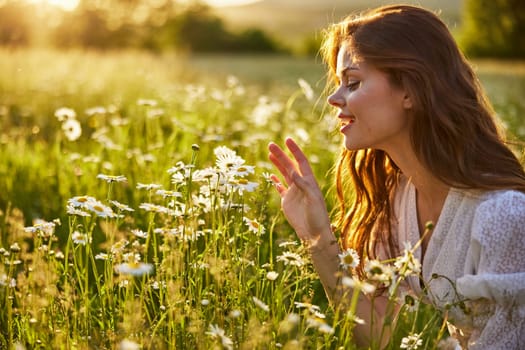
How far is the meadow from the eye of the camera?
1.89 metres

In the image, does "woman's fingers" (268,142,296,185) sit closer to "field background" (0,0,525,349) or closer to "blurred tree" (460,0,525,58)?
"field background" (0,0,525,349)

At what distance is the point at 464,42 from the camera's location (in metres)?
26.9

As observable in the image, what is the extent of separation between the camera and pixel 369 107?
7.59ft

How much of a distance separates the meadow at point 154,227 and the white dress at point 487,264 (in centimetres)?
14

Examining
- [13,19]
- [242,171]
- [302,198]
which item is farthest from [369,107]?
[13,19]

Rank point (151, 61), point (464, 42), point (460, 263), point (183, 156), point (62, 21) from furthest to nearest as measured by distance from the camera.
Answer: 1. point (62, 21)
2. point (464, 42)
3. point (151, 61)
4. point (183, 156)
5. point (460, 263)

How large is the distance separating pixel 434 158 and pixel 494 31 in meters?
26.1

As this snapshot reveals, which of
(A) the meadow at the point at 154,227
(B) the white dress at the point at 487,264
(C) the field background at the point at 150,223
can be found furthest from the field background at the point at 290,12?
(B) the white dress at the point at 487,264

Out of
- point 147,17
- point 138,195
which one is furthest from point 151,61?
point 147,17

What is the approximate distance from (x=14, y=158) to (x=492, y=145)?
11.2 ft

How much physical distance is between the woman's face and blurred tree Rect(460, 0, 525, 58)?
25.2 meters

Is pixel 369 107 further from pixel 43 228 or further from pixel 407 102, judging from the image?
pixel 43 228

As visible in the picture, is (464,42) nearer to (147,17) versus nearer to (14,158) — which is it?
(147,17)

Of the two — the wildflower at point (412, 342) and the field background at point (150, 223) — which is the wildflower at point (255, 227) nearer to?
the field background at point (150, 223)
